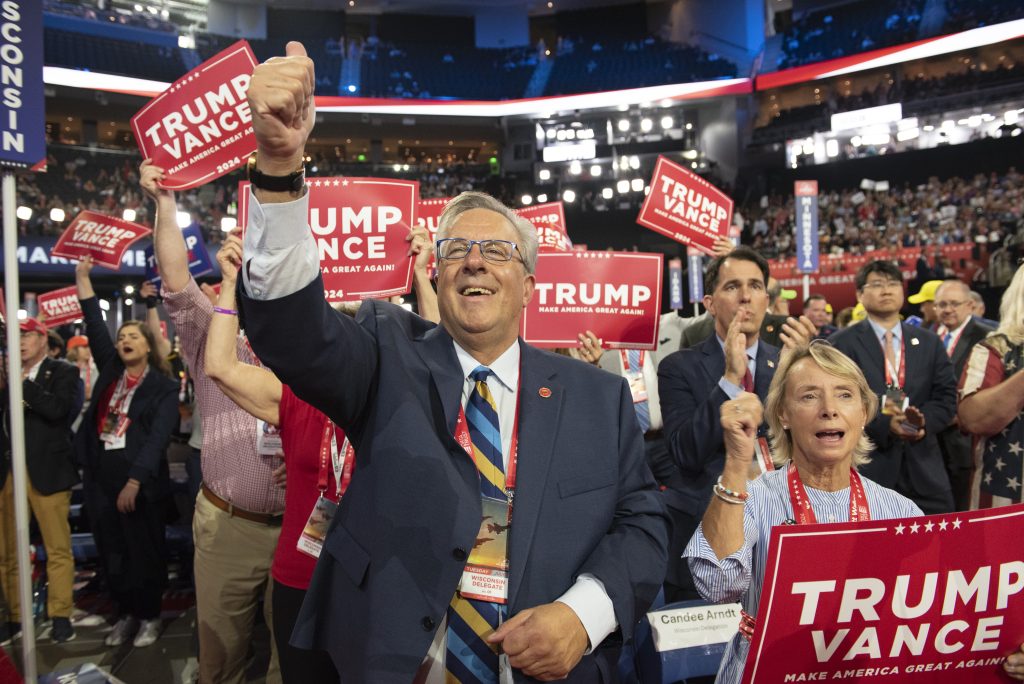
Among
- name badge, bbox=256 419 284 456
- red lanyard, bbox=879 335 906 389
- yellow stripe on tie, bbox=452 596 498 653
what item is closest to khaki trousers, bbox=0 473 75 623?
name badge, bbox=256 419 284 456

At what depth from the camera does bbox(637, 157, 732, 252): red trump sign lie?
5.32 m

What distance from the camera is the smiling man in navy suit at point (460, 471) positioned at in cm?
131

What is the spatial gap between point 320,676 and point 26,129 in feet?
7.32

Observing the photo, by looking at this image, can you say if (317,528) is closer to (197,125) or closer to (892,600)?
(892,600)

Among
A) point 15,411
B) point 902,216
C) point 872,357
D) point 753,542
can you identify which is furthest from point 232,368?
point 902,216

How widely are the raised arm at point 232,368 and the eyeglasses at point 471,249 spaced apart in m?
1.17

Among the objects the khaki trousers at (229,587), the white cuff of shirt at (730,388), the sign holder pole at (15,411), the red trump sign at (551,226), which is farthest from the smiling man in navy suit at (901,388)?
the sign holder pole at (15,411)

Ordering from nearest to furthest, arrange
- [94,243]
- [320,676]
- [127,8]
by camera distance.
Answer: [320,676] < [94,243] < [127,8]

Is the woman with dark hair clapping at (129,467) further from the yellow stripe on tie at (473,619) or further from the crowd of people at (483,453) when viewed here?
the yellow stripe on tie at (473,619)

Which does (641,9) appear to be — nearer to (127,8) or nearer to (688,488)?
(127,8)

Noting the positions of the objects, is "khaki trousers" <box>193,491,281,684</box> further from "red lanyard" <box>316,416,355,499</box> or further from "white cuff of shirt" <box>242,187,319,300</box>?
"white cuff of shirt" <box>242,187,319,300</box>

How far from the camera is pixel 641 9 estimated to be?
106 feet

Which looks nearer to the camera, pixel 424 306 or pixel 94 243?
pixel 424 306

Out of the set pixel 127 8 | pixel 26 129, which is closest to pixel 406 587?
pixel 26 129
